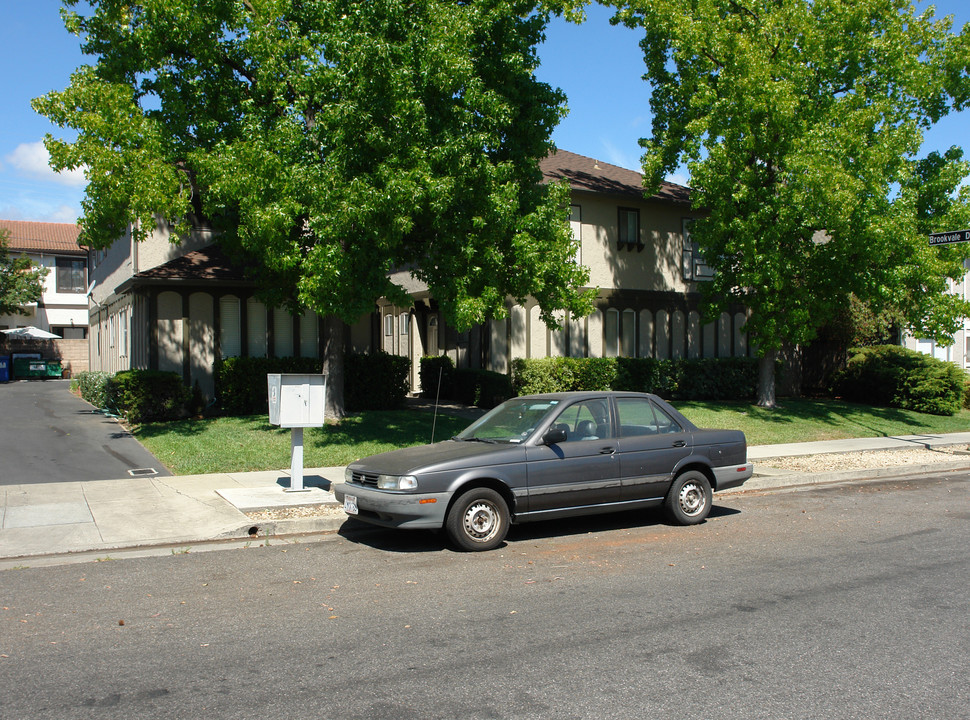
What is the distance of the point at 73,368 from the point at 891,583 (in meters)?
44.2

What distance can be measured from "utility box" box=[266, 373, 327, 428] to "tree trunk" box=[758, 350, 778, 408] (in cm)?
1388

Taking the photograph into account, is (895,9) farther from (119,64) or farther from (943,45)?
(119,64)

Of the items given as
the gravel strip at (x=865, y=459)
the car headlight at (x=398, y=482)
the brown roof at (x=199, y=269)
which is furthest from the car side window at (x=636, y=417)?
the brown roof at (x=199, y=269)

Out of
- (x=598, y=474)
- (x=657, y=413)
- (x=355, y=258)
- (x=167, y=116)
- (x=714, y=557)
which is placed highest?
(x=167, y=116)

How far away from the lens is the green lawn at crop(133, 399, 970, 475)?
1306 centimetres

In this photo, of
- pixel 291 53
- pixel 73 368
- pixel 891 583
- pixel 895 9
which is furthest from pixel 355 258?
pixel 73 368

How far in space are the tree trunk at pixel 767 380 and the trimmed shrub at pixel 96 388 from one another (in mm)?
16373

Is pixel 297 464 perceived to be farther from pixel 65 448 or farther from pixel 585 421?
pixel 65 448

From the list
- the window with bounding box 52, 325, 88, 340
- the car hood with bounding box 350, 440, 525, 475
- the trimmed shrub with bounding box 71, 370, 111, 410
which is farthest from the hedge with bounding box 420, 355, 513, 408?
the window with bounding box 52, 325, 88, 340

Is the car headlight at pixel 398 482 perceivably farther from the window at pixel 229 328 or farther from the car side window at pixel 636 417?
the window at pixel 229 328

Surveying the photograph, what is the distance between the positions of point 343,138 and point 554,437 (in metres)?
6.58

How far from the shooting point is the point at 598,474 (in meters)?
8.40

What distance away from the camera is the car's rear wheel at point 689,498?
29.4 ft

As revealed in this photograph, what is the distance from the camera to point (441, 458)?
7.87 metres
